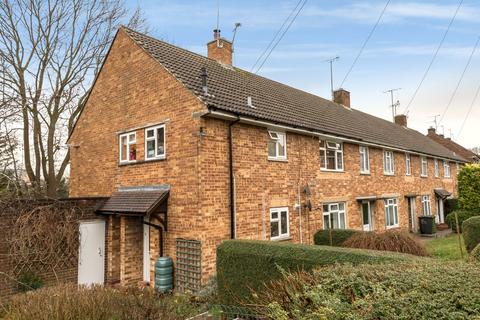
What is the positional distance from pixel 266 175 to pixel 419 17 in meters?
6.28

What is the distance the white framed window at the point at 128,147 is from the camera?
458 inches

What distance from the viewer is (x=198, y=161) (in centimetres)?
923

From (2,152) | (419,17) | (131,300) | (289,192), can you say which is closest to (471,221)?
(289,192)

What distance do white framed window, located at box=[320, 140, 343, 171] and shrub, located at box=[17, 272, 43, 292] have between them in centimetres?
1043

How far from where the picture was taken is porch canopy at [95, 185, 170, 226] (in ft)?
31.5

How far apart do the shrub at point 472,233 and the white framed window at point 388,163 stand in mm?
6655

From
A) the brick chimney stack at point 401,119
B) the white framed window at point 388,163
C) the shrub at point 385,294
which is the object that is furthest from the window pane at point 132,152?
the brick chimney stack at point 401,119

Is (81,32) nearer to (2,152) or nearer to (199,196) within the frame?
(2,152)

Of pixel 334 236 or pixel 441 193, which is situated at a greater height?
pixel 441 193

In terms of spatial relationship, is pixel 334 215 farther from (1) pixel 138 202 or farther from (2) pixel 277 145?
(1) pixel 138 202

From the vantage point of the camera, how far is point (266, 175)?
36.2 ft

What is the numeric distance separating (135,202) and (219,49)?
852 cm

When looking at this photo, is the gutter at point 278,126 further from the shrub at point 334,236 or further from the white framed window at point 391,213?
the shrub at point 334,236

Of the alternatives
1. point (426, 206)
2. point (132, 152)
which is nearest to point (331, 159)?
point (132, 152)
